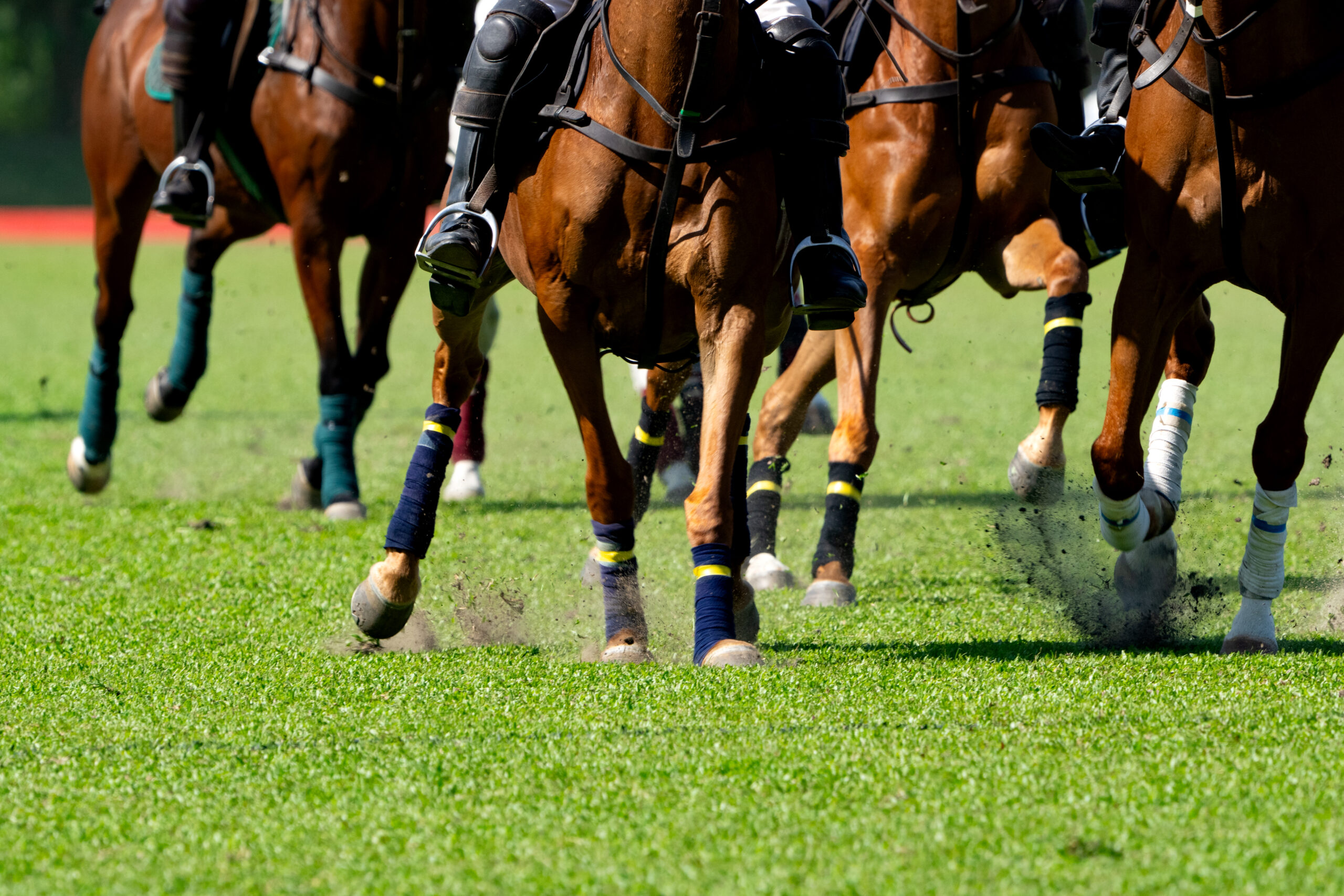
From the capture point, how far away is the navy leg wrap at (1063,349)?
6.23m

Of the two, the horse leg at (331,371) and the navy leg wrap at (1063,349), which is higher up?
the navy leg wrap at (1063,349)

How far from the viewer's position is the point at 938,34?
608 cm

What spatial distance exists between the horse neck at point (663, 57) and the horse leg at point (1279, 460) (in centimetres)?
173

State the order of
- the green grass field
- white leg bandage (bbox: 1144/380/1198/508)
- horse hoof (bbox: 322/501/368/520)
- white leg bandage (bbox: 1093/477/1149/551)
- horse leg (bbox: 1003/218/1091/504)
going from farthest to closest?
1. horse hoof (bbox: 322/501/368/520)
2. horse leg (bbox: 1003/218/1091/504)
3. white leg bandage (bbox: 1144/380/1198/508)
4. white leg bandage (bbox: 1093/477/1149/551)
5. the green grass field

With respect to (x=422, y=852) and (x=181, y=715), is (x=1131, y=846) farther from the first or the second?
(x=181, y=715)

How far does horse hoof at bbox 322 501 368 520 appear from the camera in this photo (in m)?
8.08

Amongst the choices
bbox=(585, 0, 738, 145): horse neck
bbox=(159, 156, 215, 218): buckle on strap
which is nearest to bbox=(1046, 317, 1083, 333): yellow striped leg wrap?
bbox=(585, 0, 738, 145): horse neck

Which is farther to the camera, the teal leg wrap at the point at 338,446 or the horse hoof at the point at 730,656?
the teal leg wrap at the point at 338,446

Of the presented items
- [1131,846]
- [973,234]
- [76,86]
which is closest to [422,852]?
[1131,846]

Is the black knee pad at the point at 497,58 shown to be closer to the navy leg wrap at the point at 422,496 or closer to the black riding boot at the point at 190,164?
the navy leg wrap at the point at 422,496

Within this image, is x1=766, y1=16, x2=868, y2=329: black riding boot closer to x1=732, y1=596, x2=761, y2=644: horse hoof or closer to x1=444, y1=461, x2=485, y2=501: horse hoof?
x1=732, y1=596, x2=761, y2=644: horse hoof

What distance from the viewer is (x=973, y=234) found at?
617 centimetres

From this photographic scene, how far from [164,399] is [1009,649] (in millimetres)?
6118

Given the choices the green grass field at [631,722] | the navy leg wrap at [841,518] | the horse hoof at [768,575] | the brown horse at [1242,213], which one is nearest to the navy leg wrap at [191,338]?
the green grass field at [631,722]
